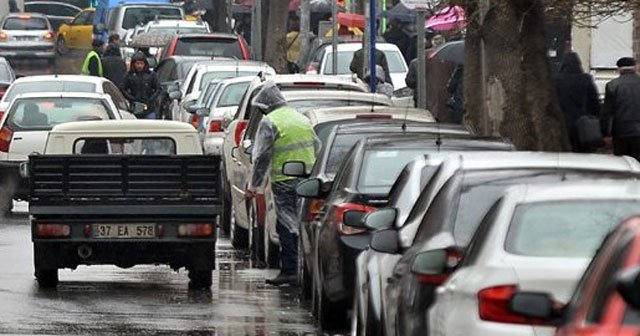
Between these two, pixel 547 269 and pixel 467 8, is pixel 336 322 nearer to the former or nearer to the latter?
pixel 547 269

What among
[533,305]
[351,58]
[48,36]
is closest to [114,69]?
[351,58]

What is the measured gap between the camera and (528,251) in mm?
9414

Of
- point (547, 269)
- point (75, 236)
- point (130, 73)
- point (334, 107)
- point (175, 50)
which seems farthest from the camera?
Answer: point (175, 50)

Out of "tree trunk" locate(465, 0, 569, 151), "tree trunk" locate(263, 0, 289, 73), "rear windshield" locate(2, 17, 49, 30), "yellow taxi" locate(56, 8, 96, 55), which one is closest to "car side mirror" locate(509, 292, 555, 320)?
"tree trunk" locate(465, 0, 569, 151)

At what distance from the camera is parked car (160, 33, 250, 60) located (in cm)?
4275

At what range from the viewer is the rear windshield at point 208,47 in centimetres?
4275

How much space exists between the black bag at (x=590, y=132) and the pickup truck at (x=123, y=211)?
424 centimetres

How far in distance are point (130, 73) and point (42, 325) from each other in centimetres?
2272

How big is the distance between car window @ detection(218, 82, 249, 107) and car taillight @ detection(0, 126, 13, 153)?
10.9ft

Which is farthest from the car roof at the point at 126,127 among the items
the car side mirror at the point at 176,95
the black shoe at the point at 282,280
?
the car side mirror at the point at 176,95

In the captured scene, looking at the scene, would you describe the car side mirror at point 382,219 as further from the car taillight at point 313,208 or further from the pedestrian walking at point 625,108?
the pedestrian walking at point 625,108

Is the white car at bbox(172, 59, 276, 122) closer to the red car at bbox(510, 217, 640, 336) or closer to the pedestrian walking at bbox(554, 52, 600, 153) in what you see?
the pedestrian walking at bbox(554, 52, 600, 153)

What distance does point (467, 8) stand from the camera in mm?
24797

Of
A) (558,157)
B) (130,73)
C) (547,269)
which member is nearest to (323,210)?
(558,157)
